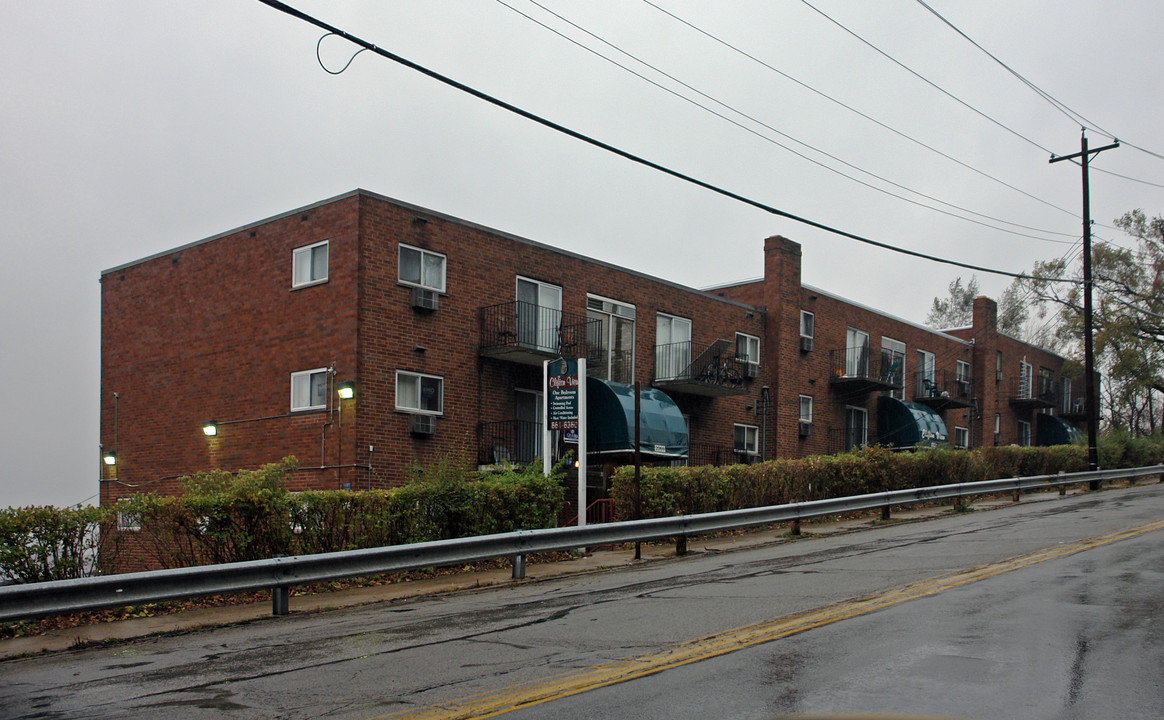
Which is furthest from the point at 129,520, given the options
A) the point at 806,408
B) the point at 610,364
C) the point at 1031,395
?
the point at 1031,395

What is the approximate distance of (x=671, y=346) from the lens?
94.7 ft

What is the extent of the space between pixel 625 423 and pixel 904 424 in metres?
18.2

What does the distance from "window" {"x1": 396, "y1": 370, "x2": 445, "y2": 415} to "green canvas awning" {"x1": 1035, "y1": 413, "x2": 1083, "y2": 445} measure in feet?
130

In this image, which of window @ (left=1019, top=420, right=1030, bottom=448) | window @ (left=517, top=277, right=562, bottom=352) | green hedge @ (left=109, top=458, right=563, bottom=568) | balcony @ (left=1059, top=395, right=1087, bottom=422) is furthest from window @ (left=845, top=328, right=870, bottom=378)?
balcony @ (left=1059, top=395, right=1087, bottom=422)

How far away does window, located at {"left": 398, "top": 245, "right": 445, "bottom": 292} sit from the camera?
22094 mm

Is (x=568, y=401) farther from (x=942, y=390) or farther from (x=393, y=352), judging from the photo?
(x=942, y=390)

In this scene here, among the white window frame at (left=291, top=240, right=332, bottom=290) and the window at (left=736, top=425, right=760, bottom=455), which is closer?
the white window frame at (left=291, top=240, right=332, bottom=290)

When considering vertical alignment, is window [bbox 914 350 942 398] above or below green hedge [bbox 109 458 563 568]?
above

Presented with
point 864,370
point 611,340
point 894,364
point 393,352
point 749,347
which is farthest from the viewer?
point 894,364

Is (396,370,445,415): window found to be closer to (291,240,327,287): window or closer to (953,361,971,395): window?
(291,240,327,287): window

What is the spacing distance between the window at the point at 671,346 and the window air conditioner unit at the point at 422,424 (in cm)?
846

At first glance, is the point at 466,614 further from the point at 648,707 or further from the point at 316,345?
the point at 316,345

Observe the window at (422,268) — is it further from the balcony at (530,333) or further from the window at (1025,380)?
the window at (1025,380)

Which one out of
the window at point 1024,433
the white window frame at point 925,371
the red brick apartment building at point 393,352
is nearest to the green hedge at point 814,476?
the red brick apartment building at point 393,352
